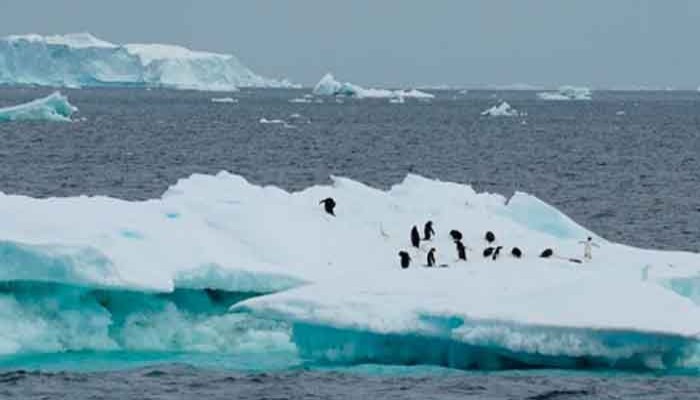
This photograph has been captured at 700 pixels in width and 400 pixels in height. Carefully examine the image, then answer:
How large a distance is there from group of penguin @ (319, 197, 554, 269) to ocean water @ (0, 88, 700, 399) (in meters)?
2.84

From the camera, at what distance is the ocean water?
588 inches

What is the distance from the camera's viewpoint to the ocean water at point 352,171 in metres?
14.9

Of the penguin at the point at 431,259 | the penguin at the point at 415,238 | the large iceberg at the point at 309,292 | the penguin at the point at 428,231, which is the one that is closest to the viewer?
the large iceberg at the point at 309,292

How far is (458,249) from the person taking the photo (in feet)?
64.4

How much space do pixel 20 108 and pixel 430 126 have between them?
1244 inches

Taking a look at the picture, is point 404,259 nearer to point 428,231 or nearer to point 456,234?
point 428,231

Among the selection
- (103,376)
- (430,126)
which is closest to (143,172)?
(103,376)

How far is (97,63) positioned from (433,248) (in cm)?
12967

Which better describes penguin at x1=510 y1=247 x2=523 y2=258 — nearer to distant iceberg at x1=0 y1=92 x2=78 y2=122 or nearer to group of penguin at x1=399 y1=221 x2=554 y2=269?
group of penguin at x1=399 y1=221 x2=554 y2=269

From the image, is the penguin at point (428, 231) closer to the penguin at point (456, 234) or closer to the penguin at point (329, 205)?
the penguin at point (456, 234)

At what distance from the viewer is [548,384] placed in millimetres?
15031

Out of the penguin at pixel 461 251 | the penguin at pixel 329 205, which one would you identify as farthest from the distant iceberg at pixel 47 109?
the penguin at pixel 461 251

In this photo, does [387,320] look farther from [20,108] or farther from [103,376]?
[20,108]

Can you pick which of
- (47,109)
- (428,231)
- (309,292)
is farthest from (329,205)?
(47,109)
